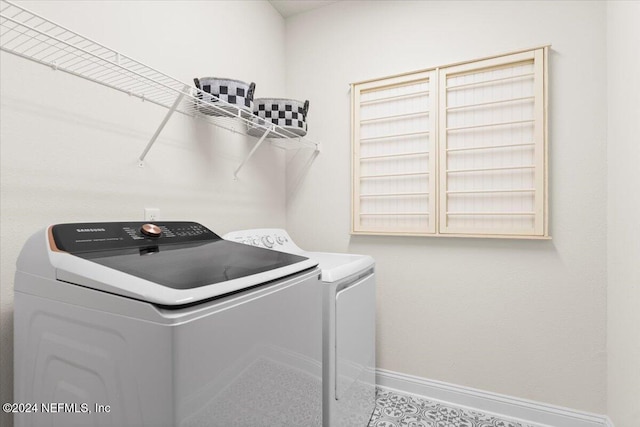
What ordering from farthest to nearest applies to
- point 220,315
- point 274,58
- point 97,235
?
point 274,58 < point 97,235 < point 220,315

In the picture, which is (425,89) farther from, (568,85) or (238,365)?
(238,365)

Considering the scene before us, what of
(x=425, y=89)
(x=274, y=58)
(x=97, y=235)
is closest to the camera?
(x=97, y=235)

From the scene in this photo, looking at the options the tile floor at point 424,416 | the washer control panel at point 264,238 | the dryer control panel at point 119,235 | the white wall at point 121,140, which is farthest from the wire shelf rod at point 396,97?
the tile floor at point 424,416

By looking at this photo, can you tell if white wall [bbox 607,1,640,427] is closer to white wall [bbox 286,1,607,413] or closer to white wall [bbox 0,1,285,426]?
white wall [bbox 286,1,607,413]

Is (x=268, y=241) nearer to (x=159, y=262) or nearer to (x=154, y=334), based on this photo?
(x=159, y=262)

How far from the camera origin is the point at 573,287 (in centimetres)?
180

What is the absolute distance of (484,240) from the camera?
2.00 meters

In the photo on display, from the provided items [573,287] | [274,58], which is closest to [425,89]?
[274,58]

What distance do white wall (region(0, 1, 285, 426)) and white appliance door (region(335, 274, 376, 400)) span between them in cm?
89

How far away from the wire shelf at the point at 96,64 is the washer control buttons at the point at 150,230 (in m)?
0.41

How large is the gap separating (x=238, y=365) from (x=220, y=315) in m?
0.15

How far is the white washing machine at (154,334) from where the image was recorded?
26.7 inches
